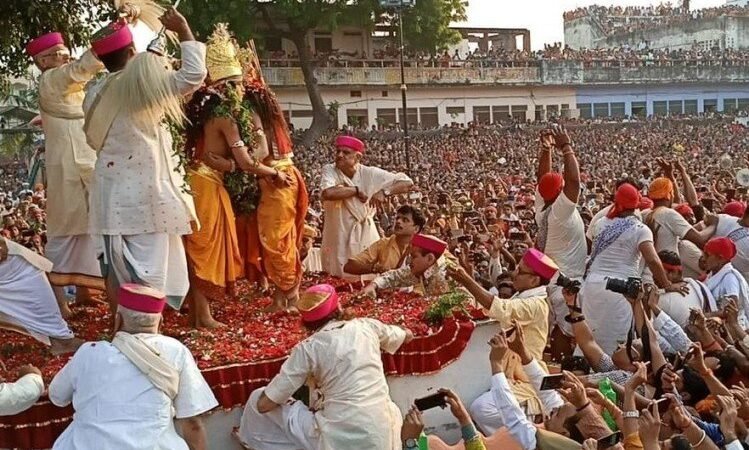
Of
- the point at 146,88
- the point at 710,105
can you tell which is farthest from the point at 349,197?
the point at 710,105

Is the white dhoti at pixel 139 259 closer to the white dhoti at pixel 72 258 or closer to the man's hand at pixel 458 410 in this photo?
the white dhoti at pixel 72 258

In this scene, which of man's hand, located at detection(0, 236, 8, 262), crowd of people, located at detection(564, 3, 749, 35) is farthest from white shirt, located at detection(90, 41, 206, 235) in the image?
crowd of people, located at detection(564, 3, 749, 35)

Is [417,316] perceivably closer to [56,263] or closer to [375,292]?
[375,292]

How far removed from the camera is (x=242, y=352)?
5.04 meters

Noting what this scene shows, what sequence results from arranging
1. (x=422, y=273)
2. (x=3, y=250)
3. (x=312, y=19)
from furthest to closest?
(x=312, y=19) < (x=422, y=273) < (x=3, y=250)

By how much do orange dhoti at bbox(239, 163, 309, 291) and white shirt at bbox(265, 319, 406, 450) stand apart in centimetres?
188

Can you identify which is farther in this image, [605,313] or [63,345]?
[605,313]

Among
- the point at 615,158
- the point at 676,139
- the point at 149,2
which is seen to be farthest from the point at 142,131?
the point at 676,139

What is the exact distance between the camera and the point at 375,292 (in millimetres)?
6422

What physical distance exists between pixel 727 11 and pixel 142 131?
52.4m

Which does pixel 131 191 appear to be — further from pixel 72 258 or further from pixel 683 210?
pixel 683 210

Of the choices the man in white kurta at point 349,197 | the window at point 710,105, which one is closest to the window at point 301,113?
the window at point 710,105

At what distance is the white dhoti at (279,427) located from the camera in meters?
4.34

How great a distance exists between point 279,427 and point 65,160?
2.61 metres
